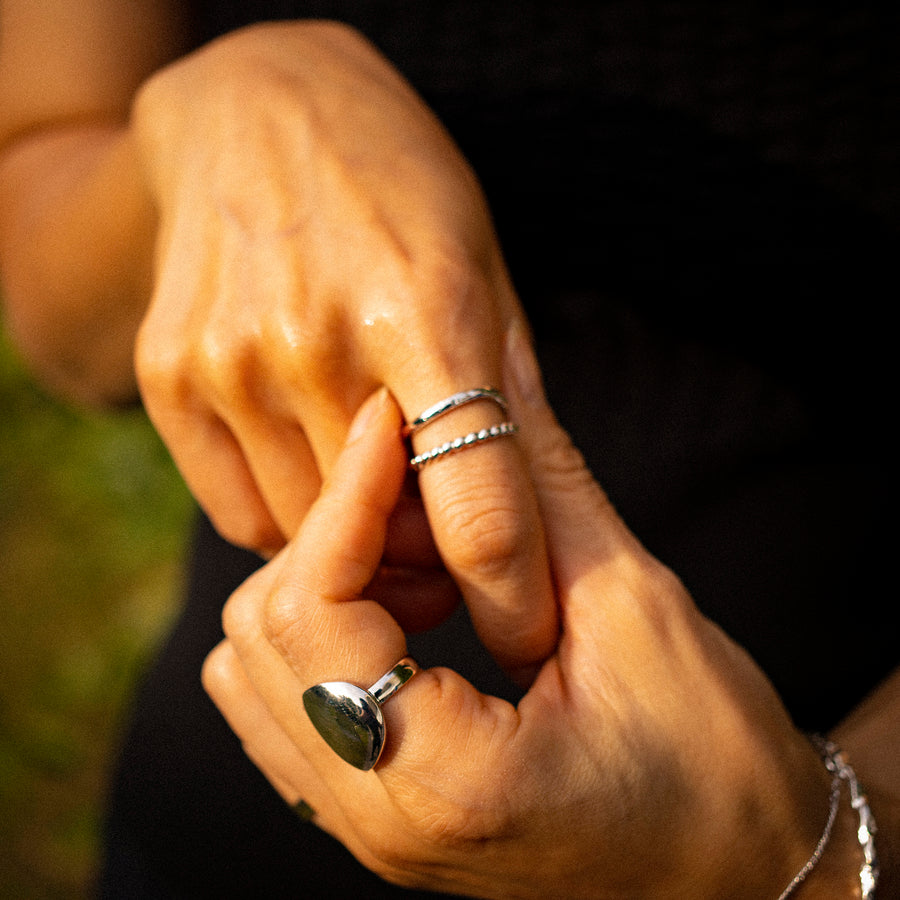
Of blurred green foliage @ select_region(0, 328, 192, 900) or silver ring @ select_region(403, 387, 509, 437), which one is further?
blurred green foliage @ select_region(0, 328, 192, 900)

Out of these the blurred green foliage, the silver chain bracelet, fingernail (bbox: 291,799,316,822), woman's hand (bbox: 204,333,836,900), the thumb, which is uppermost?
the thumb

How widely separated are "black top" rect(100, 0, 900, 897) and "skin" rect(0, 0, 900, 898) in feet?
0.51

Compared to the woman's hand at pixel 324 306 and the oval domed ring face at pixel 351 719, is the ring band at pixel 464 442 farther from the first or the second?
the oval domed ring face at pixel 351 719

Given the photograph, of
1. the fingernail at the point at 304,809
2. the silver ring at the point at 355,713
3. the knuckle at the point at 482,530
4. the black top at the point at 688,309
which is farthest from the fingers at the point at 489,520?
the fingernail at the point at 304,809

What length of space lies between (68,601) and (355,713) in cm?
268

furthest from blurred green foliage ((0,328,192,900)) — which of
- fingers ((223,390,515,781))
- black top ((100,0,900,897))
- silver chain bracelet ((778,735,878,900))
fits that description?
silver chain bracelet ((778,735,878,900))

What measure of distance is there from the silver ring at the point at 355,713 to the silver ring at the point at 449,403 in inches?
10.5

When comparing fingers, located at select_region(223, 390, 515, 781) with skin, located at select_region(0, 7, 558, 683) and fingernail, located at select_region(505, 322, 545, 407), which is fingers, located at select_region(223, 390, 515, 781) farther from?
fingernail, located at select_region(505, 322, 545, 407)

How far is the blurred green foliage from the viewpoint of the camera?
2566mm

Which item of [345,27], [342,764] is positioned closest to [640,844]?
[342,764]

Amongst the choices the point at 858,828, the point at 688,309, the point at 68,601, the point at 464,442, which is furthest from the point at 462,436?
the point at 68,601

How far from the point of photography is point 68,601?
305cm

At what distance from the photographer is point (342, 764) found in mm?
872

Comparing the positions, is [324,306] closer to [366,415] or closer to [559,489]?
[366,415]
